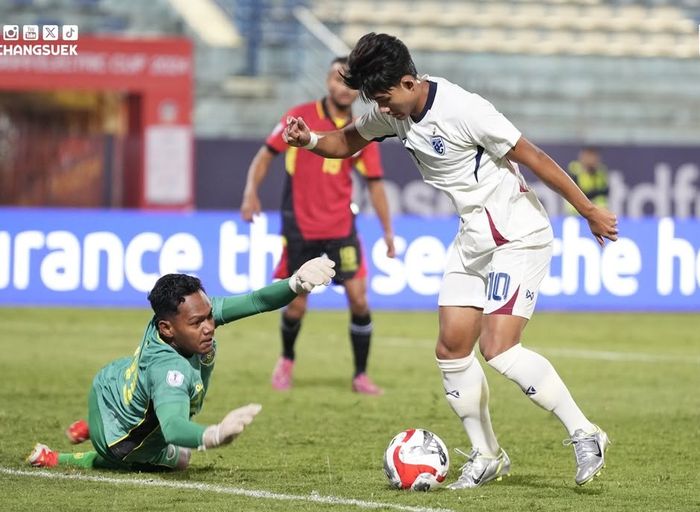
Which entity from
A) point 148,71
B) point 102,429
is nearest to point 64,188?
point 148,71

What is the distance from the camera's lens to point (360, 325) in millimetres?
9961

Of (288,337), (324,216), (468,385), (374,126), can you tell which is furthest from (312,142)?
(288,337)

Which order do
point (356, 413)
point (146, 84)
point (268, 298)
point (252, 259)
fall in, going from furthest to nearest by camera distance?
point (146, 84), point (252, 259), point (356, 413), point (268, 298)

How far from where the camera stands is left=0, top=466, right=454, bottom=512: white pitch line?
564 centimetres

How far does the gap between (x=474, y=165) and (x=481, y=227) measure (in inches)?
10.8

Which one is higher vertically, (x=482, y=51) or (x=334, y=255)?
(x=482, y=51)

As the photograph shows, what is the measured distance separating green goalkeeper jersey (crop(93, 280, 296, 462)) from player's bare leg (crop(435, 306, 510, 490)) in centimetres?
74

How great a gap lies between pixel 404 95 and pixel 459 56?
1670cm

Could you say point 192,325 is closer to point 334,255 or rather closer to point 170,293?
point 170,293

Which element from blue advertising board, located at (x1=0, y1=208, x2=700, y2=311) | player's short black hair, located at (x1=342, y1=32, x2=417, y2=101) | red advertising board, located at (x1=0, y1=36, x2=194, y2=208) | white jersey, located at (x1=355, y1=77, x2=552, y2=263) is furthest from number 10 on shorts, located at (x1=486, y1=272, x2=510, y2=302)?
red advertising board, located at (x1=0, y1=36, x2=194, y2=208)

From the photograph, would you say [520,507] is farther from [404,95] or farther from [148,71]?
[148,71]

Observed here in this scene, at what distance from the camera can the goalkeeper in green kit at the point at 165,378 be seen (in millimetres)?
5762

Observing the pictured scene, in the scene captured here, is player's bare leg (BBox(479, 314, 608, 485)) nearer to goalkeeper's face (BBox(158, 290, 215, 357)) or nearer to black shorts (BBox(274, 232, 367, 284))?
goalkeeper's face (BBox(158, 290, 215, 357))

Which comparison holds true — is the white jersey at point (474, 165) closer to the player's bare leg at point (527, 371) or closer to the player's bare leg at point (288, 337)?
the player's bare leg at point (527, 371)
